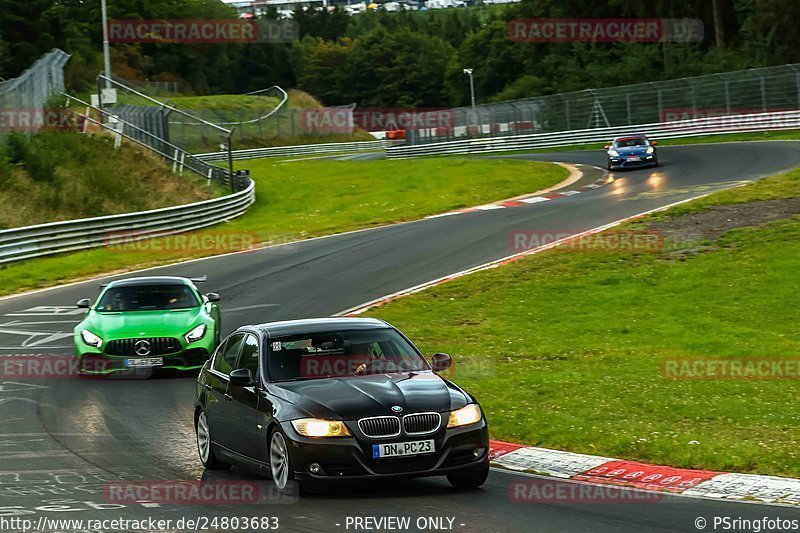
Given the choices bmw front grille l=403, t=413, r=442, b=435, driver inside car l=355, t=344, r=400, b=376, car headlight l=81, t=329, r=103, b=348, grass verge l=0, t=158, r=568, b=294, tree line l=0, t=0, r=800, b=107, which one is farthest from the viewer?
tree line l=0, t=0, r=800, b=107

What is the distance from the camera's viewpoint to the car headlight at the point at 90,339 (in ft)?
55.0

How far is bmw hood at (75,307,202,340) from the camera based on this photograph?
55.0ft

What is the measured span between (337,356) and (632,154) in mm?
36815

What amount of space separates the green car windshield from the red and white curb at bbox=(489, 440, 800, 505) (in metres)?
8.08

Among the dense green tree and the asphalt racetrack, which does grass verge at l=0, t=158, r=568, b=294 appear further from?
the dense green tree

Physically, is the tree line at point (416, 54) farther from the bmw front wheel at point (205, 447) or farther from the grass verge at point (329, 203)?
the bmw front wheel at point (205, 447)

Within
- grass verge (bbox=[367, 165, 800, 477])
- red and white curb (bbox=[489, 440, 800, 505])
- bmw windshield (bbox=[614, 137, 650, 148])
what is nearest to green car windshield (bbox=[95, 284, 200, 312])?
grass verge (bbox=[367, 165, 800, 477])

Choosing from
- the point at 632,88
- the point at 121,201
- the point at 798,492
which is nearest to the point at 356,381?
the point at 798,492

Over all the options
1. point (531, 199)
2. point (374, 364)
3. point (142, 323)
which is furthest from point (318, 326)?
point (531, 199)

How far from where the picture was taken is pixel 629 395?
516 inches

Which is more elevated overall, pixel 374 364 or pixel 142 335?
pixel 374 364

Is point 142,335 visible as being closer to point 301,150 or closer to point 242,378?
point 242,378

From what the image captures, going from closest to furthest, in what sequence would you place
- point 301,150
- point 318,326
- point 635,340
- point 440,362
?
point 440,362, point 318,326, point 635,340, point 301,150

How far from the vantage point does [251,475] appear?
10.3 metres
